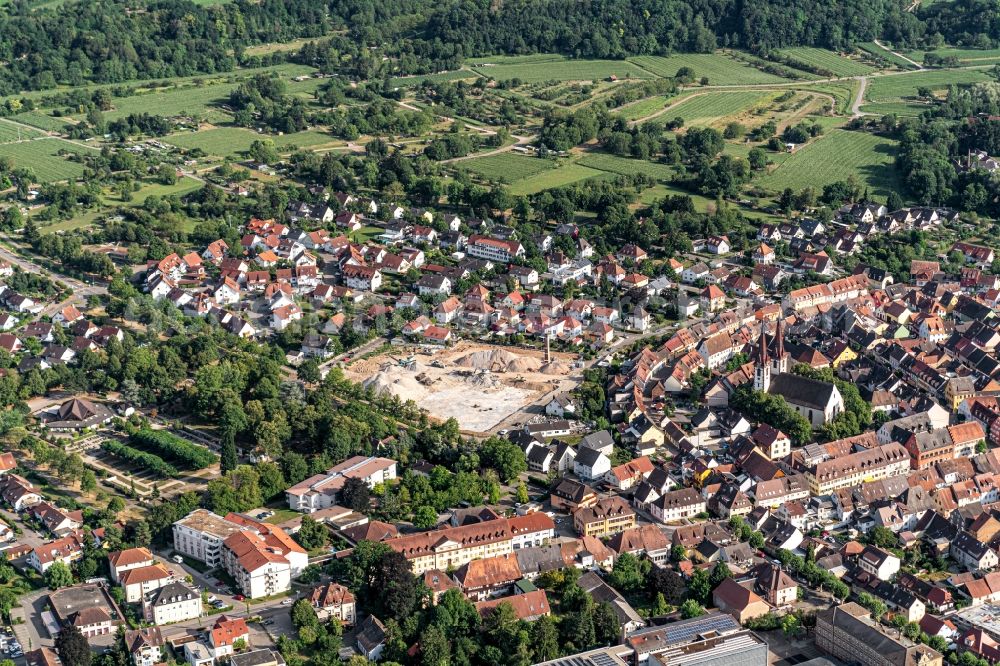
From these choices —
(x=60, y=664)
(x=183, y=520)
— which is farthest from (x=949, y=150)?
(x=60, y=664)

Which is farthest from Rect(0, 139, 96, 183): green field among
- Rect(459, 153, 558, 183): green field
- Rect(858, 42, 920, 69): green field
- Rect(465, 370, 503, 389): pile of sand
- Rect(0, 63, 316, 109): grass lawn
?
Rect(858, 42, 920, 69): green field

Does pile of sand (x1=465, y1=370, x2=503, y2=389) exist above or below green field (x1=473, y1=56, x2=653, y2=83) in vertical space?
below

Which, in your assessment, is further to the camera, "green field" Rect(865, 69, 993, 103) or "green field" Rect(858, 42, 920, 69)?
"green field" Rect(858, 42, 920, 69)

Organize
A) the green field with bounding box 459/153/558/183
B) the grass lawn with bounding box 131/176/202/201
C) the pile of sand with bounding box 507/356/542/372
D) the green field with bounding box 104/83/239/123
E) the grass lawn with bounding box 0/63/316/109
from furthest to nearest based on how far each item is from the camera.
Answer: the grass lawn with bounding box 0/63/316/109 < the green field with bounding box 104/83/239/123 < the green field with bounding box 459/153/558/183 < the grass lawn with bounding box 131/176/202/201 < the pile of sand with bounding box 507/356/542/372

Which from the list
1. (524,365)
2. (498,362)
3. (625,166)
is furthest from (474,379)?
(625,166)

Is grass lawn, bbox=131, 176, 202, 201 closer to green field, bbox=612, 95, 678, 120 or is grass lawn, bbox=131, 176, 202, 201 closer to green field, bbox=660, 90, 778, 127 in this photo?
green field, bbox=612, 95, 678, 120

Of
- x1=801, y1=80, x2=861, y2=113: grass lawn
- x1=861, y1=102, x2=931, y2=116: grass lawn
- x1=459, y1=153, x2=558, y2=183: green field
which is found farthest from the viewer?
x1=801, y1=80, x2=861, y2=113: grass lawn
